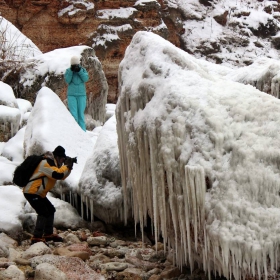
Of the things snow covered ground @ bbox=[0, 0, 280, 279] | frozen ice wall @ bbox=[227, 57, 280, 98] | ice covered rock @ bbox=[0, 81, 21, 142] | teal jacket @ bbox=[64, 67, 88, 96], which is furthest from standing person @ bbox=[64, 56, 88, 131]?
snow covered ground @ bbox=[0, 0, 280, 279]

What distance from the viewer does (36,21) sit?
15.9 meters

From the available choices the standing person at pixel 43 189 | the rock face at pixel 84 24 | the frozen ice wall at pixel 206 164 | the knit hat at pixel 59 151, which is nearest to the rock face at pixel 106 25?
the rock face at pixel 84 24

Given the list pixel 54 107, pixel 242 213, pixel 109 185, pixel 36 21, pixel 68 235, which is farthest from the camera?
pixel 36 21

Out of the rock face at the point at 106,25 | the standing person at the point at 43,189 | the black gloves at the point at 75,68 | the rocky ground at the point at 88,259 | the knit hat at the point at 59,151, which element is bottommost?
the rocky ground at the point at 88,259

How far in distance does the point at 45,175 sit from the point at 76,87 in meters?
3.72

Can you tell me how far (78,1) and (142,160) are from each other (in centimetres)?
1381

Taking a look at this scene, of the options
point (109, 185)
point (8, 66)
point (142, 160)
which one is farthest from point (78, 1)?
point (142, 160)

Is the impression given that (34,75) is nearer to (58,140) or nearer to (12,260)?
(58,140)

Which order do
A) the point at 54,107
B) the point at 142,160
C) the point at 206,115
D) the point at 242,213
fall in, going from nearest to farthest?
1. the point at 242,213
2. the point at 206,115
3. the point at 142,160
4. the point at 54,107

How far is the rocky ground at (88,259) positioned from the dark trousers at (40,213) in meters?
0.16

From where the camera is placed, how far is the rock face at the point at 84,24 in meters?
15.7

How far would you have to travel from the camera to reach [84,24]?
53.1 ft

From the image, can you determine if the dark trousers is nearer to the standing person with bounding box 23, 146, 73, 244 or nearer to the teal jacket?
the standing person with bounding box 23, 146, 73, 244

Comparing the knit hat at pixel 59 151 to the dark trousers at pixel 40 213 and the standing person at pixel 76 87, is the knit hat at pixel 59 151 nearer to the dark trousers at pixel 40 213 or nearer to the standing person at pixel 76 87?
the dark trousers at pixel 40 213
